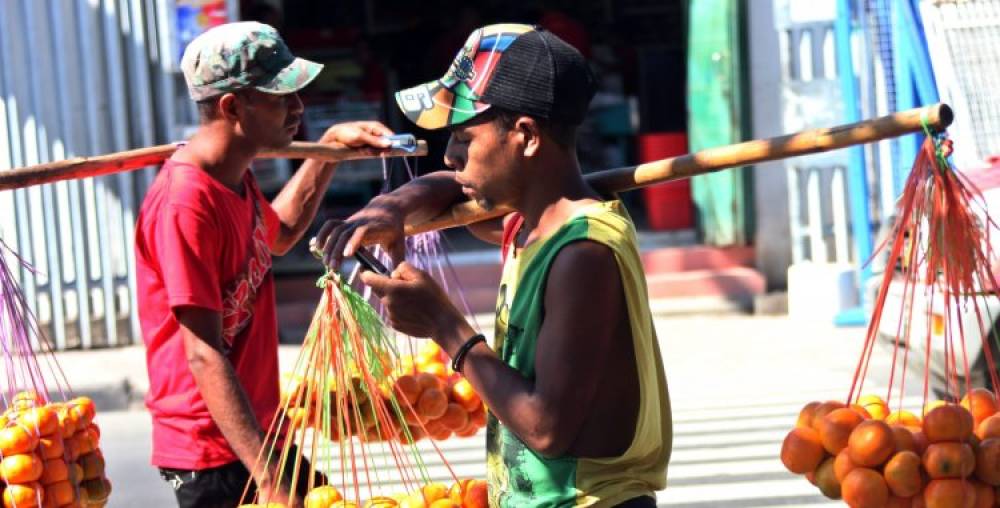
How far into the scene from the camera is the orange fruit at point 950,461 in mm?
2652

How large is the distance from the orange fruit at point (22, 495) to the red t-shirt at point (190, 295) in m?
0.31

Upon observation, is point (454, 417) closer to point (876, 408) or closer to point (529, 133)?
point (876, 408)

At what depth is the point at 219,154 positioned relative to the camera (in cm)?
336

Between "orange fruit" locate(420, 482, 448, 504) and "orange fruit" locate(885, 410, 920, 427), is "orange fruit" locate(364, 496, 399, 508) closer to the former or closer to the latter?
"orange fruit" locate(420, 482, 448, 504)

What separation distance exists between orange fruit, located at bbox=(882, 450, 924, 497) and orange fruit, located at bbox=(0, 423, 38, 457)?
5.67 feet

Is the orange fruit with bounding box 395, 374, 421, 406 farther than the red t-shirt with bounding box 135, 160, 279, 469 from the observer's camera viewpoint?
Yes

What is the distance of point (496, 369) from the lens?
7.73ft

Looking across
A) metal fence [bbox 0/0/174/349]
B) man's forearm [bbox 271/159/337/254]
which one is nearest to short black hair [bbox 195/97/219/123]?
man's forearm [bbox 271/159/337/254]

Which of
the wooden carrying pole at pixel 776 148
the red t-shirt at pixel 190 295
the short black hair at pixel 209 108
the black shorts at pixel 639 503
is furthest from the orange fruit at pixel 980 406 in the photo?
the short black hair at pixel 209 108

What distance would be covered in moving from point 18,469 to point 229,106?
92cm

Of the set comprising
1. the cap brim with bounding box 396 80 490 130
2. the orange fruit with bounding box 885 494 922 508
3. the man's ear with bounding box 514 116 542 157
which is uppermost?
the cap brim with bounding box 396 80 490 130

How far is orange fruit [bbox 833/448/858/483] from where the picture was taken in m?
2.75

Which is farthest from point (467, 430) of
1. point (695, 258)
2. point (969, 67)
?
point (695, 258)

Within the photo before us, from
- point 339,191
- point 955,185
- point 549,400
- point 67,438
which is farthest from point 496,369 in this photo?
point 339,191
